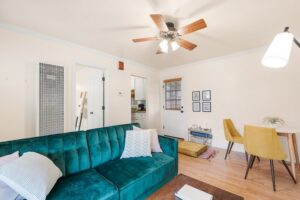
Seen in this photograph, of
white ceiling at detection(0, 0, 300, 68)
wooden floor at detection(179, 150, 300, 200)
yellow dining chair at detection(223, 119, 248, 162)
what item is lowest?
wooden floor at detection(179, 150, 300, 200)

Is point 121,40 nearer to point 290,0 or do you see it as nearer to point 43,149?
point 43,149

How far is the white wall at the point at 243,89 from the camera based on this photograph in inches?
113

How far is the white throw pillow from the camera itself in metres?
1.09

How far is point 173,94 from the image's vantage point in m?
4.80

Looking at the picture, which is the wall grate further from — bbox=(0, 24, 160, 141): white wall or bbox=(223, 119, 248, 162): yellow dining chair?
Result: bbox=(223, 119, 248, 162): yellow dining chair

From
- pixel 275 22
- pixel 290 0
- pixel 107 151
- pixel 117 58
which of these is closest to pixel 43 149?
pixel 107 151

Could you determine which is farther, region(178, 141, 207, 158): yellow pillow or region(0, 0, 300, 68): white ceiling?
region(178, 141, 207, 158): yellow pillow

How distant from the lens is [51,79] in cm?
260

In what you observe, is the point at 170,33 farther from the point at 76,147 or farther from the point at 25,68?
the point at 25,68

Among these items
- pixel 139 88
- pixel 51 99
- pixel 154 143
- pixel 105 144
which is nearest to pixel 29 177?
pixel 105 144

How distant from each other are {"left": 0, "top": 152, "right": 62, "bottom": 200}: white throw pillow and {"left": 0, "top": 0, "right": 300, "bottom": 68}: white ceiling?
183cm

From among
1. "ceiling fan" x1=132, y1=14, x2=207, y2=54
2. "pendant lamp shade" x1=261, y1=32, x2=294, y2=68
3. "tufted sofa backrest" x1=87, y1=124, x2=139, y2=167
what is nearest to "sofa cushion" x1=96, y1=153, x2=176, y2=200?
"tufted sofa backrest" x1=87, y1=124, x2=139, y2=167

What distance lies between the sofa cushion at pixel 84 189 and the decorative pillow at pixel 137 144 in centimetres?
55

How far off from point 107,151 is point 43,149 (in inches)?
28.5
